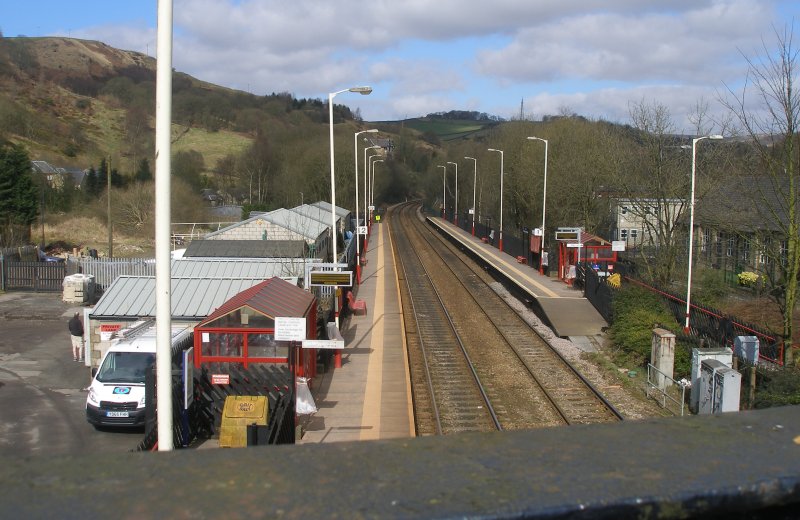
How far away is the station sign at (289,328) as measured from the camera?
40.2 ft

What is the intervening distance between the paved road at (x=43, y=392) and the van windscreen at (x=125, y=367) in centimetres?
97

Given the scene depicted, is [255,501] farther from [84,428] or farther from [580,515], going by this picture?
[84,428]

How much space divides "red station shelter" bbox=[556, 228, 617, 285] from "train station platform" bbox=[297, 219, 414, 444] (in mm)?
8904

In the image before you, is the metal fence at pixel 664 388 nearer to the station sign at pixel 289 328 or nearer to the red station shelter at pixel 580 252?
the station sign at pixel 289 328

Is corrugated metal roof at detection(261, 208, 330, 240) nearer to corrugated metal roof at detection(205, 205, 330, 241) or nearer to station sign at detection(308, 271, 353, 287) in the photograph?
corrugated metal roof at detection(205, 205, 330, 241)

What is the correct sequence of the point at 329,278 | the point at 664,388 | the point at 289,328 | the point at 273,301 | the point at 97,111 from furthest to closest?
the point at 97,111 → the point at 329,278 → the point at 664,388 → the point at 273,301 → the point at 289,328

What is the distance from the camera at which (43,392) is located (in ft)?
52.5

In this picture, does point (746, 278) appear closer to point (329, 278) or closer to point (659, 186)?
point (659, 186)

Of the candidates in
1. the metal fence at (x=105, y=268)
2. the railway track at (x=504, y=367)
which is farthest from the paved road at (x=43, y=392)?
the railway track at (x=504, y=367)

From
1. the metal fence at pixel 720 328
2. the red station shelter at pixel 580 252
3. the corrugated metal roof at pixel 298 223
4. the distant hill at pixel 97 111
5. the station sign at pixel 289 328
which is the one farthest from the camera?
the distant hill at pixel 97 111

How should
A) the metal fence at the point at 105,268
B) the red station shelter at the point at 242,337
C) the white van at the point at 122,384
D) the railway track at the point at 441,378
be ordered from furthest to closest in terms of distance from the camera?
the metal fence at the point at 105,268, the railway track at the point at 441,378, the red station shelter at the point at 242,337, the white van at the point at 122,384

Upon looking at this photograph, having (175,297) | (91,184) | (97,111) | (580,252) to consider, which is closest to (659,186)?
(580,252)

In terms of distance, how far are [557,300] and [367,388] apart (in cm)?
1317

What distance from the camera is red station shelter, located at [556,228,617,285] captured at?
3131cm
